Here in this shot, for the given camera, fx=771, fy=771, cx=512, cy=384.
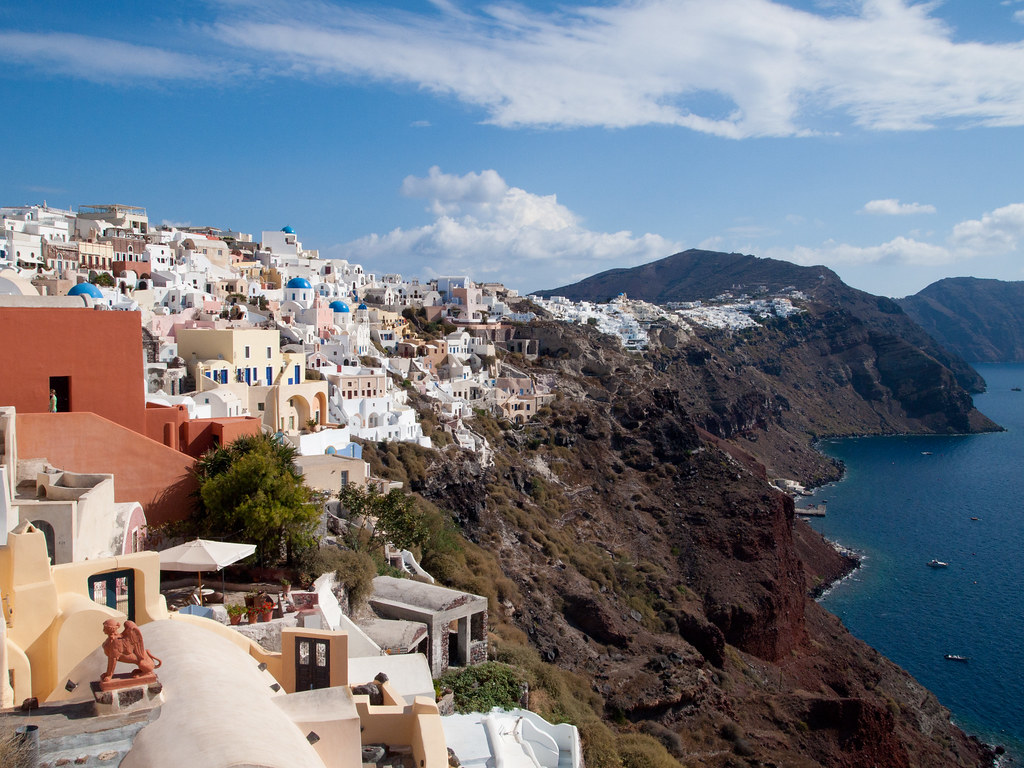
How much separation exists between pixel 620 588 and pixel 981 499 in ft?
194

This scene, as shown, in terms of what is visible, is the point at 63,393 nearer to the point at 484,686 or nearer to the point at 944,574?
the point at 484,686

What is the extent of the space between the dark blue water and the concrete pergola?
114ft

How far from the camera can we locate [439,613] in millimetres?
16672

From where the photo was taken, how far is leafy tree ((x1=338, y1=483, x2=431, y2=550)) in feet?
76.1

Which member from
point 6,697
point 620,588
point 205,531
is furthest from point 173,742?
point 620,588

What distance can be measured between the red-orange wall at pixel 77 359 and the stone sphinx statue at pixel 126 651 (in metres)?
10.6

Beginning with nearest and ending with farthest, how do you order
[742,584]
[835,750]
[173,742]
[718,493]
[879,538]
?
[173,742] → [835,750] → [742,584] → [718,493] → [879,538]

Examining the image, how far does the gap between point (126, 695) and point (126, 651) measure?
0.40 meters

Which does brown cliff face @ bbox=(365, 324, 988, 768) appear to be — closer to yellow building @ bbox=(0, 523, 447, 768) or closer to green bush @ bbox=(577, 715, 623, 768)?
green bush @ bbox=(577, 715, 623, 768)

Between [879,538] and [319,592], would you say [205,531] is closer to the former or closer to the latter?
[319,592]

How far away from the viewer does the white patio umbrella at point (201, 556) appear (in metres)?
12.3

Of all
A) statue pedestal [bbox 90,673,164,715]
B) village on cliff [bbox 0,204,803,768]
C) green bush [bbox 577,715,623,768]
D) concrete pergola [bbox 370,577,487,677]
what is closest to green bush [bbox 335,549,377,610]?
village on cliff [bbox 0,204,803,768]

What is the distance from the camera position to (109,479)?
13.5 meters

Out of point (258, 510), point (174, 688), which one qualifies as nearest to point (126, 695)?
point (174, 688)
